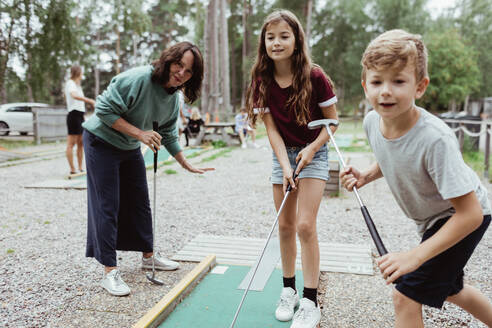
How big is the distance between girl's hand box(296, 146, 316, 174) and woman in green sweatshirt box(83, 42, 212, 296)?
963mm

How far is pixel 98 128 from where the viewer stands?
288 cm

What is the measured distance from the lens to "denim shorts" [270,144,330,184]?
2.40 meters

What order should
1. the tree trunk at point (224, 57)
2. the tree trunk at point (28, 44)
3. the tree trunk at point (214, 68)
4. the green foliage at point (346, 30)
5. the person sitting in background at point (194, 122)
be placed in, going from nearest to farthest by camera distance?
the tree trunk at point (28, 44)
the person sitting in background at point (194, 122)
the tree trunk at point (214, 68)
the tree trunk at point (224, 57)
the green foliage at point (346, 30)

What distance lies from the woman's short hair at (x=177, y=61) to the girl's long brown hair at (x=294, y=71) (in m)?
0.48

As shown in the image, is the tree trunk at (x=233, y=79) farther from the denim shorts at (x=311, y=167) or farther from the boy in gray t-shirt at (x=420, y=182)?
the boy in gray t-shirt at (x=420, y=182)

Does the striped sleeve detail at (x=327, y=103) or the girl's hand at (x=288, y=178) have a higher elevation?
the striped sleeve detail at (x=327, y=103)

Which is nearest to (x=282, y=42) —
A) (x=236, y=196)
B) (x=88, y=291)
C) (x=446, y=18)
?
(x=88, y=291)

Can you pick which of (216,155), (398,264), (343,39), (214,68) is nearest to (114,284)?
(398,264)

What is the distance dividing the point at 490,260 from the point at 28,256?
13.1ft

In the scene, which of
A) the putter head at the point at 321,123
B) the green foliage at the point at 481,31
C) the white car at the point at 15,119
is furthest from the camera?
the green foliage at the point at 481,31

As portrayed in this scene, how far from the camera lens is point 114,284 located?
115 inches

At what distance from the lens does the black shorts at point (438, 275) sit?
5.47ft

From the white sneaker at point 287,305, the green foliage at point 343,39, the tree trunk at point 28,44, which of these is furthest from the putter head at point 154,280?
the green foliage at point 343,39

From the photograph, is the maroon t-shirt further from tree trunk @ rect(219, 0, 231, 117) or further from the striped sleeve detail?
tree trunk @ rect(219, 0, 231, 117)
